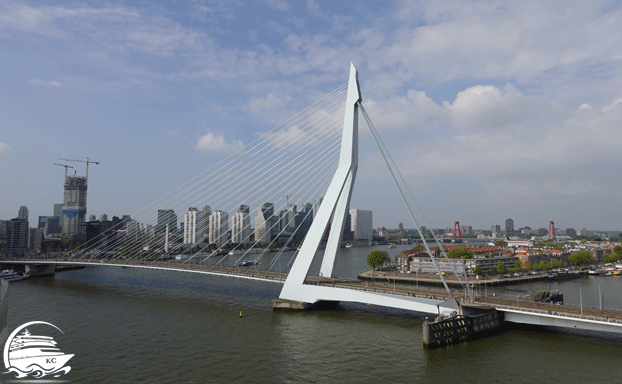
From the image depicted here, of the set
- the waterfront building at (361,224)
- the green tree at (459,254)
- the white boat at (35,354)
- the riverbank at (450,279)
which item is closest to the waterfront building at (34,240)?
the riverbank at (450,279)

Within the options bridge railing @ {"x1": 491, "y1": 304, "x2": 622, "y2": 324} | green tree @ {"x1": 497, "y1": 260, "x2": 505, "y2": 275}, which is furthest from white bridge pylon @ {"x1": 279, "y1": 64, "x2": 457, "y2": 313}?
green tree @ {"x1": 497, "y1": 260, "x2": 505, "y2": 275}

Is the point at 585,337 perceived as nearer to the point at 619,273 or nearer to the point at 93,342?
the point at 93,342

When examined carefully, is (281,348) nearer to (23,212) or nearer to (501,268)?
(501,268)

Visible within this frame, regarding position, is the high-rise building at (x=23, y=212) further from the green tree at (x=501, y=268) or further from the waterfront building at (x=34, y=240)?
the green tree at (x=501, y=268)

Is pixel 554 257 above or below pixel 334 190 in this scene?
below

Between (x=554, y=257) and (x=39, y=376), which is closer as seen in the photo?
(x=39, y=376)

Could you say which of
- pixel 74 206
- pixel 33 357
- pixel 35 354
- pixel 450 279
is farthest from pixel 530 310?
pixel 74 206

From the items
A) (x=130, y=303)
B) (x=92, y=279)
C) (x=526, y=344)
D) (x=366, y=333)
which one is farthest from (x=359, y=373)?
(x=92, y=279)

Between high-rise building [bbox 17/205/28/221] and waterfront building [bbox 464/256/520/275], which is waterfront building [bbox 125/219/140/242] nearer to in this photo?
waterfront building [bbox 464/256/520/275]
